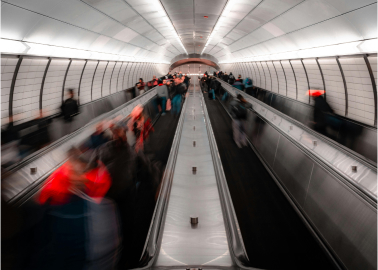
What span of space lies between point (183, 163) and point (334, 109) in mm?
8163

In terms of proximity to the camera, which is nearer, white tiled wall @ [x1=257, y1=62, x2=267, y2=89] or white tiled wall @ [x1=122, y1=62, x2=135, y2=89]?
white tiled wall @ [x1=257, y1=62, x2=267, y2=89]

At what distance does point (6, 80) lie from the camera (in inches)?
302

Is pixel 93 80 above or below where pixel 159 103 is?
above

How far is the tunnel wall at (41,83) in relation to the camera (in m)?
7.87

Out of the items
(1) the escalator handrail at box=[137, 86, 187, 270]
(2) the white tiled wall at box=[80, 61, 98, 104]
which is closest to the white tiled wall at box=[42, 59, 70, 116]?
(2) the white tiled wall at box=[80, 61, 98, 104]

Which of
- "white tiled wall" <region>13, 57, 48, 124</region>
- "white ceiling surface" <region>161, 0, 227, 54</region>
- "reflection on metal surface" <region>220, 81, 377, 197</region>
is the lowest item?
"reflection on metal surface" <region>220, 81, 377, 197</region>

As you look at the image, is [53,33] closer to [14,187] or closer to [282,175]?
[14,187]

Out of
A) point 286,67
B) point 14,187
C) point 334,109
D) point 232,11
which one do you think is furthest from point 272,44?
point 14,187

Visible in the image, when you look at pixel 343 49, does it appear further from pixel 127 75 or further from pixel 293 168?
pixel 127 75

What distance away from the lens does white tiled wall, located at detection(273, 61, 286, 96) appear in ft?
53.0

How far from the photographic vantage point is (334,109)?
10.0m

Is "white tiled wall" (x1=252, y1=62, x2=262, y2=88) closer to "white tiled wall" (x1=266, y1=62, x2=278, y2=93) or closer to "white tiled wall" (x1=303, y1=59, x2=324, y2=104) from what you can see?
"white tiled wall" (x1=266, y1=62, x2=278, y2=93)

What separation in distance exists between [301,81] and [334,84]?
12.4ft

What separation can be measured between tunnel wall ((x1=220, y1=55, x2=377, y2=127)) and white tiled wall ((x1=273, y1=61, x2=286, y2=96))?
57 centimetres
